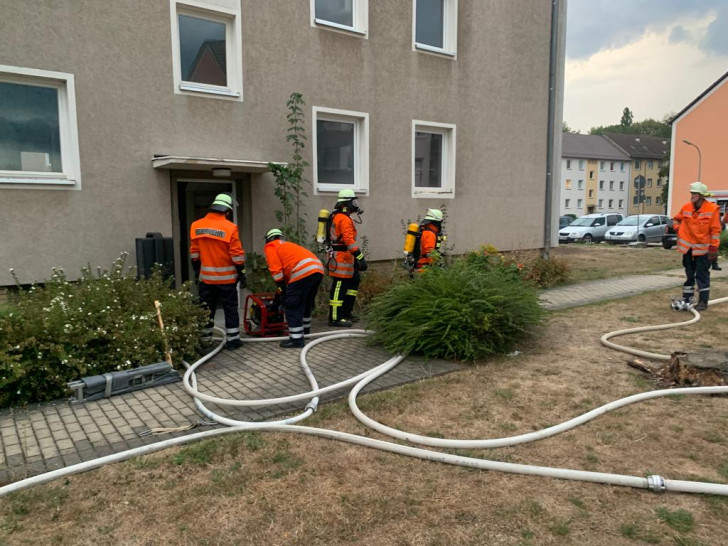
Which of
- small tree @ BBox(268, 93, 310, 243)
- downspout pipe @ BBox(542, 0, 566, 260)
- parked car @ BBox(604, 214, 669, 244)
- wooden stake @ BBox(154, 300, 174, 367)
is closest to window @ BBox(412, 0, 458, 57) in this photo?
downspout pipe @ BBox(542, 0, 566, 260)

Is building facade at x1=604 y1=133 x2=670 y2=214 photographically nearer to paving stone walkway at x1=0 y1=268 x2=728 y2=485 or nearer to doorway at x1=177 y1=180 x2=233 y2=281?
doorway at x1=177 y1=180 x2=233 y2=281

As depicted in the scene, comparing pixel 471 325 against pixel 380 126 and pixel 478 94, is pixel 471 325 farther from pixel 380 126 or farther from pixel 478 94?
pixel 478 94

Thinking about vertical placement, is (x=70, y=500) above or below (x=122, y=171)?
below

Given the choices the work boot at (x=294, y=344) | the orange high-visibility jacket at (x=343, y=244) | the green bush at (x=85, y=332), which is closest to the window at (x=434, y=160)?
the orange high-visibility jacket at (x=343, y=244)

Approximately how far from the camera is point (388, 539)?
9.13 feet

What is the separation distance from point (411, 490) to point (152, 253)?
5.32m

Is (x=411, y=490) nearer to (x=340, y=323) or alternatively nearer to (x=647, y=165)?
(x=340, y=323)

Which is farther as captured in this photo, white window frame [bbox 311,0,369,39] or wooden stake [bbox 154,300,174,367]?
white window frame [bbox 311,0,369,39]

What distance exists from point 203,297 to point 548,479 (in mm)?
4497

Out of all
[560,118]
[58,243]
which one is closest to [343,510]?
[58,243]

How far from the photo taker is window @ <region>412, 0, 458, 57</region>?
10602 millimetres

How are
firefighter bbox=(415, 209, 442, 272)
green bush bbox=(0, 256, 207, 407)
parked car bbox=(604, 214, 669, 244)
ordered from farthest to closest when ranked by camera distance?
1. parked car bbox=(604, 214, 669, 244)
2. firefighter bbox=(415, 209, 442, 272)
3. green bush bbox=(0, 256, 207, 407)

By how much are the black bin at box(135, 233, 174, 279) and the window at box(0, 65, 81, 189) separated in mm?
1153

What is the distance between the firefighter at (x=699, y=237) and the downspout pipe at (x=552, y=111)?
4240mm
